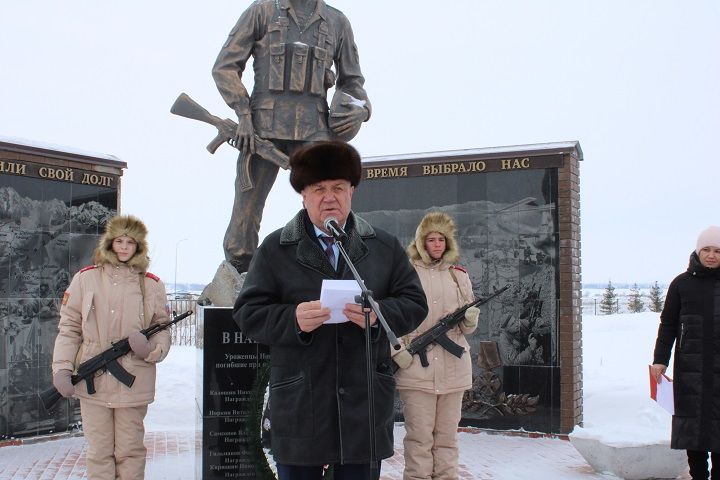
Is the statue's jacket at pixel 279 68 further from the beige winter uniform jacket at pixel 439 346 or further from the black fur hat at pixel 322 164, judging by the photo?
the black fur hat at pixel 322 164

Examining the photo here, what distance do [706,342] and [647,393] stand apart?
5040mm

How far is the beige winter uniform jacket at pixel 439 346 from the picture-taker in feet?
16.0

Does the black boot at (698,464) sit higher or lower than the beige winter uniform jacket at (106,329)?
lower

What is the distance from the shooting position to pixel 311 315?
8.43ft

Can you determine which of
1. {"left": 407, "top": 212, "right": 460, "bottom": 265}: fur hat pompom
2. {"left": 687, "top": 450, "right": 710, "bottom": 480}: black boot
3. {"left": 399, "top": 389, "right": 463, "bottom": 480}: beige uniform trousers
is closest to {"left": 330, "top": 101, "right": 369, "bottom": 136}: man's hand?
{"left": 407, "top": 212, "right": 460, "bottom": 265}: fur hat pompom

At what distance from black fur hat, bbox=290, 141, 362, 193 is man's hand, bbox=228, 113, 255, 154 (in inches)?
82.9

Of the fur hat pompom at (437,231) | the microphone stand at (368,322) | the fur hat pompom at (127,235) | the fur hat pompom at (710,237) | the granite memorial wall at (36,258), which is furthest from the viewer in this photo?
the granite memorial wall at (36,258)

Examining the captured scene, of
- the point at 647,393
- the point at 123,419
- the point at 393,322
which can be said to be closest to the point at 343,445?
the point at 393,322

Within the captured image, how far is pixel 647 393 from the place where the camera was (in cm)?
920

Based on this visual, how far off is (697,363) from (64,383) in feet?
12.2

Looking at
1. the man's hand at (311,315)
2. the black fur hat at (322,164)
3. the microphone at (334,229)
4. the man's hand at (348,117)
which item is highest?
the man's hand at (348,117)

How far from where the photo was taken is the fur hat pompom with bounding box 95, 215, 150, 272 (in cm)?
466

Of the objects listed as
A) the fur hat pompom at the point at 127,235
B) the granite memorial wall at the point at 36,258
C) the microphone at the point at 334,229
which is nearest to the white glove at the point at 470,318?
the fur hat pompom at the point at 127,235

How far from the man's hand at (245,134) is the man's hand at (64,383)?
176 cm
